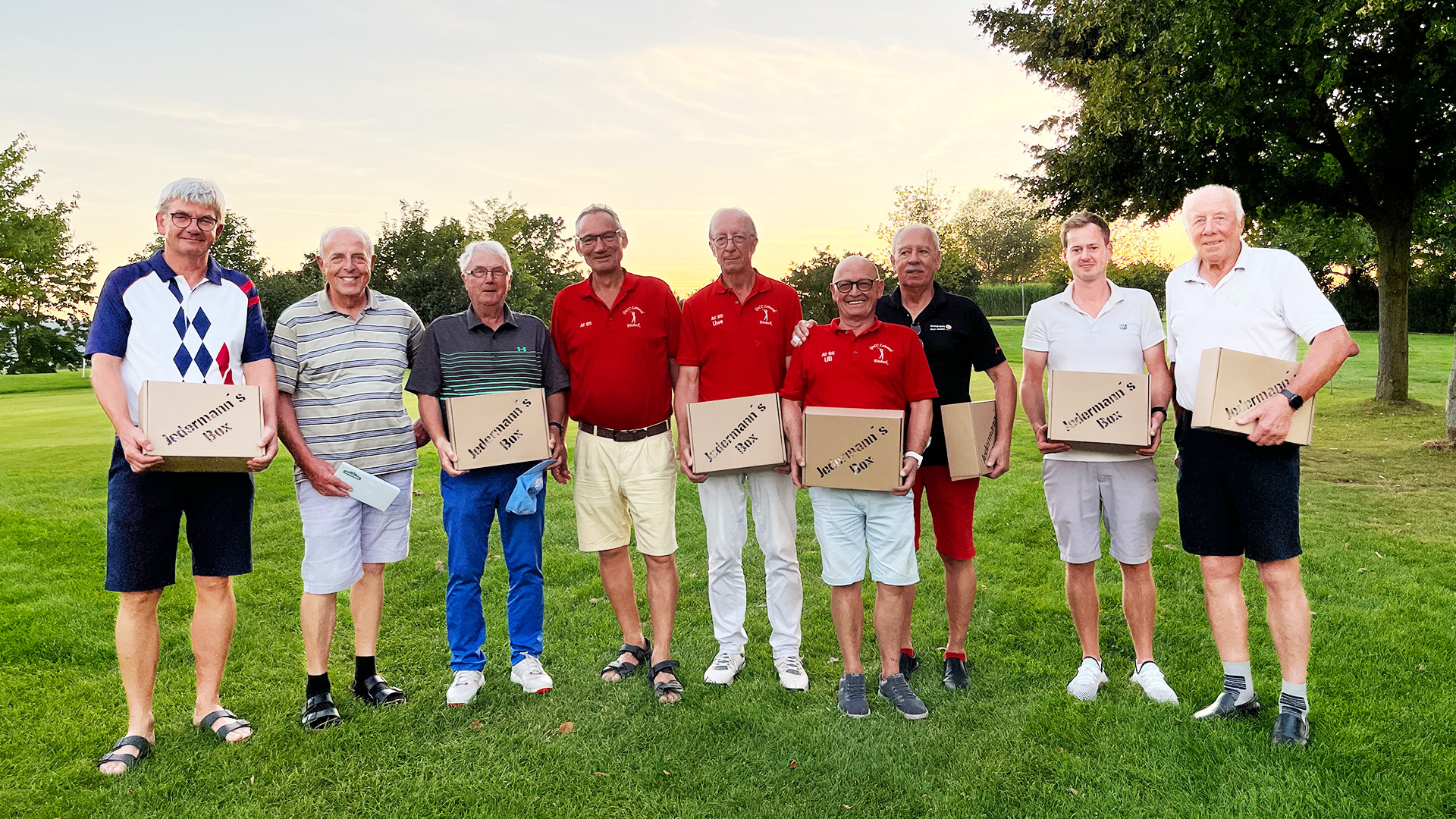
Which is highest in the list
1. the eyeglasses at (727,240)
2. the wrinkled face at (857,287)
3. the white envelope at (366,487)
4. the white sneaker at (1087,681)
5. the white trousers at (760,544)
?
the eyeglasses at (727,240)

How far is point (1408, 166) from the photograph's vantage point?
48.9ft

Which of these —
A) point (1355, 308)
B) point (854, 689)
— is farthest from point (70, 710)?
point (1355, 308)

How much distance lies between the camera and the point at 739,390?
4461 millimetres

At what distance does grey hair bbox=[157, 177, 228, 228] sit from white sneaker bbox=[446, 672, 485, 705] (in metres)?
2.47

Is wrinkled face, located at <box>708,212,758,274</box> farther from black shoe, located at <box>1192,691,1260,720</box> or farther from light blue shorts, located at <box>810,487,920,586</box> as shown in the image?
black shoe, located at <box>1192,691,1260,720</box>

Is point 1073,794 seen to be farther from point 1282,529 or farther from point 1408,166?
point 1408,166

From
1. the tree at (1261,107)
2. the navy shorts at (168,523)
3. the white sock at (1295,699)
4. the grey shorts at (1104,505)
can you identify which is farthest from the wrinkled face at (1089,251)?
the tree at (1261,107)

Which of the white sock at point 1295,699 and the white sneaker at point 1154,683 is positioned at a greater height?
the white sock at point 1295,699

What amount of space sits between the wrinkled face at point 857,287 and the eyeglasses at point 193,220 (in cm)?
282

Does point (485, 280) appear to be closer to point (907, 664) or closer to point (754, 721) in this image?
point (754, 721)

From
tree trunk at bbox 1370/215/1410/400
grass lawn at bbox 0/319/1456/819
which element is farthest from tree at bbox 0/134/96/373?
tree trunk at bbox 1370/215/1410/400

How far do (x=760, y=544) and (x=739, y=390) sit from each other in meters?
0.86

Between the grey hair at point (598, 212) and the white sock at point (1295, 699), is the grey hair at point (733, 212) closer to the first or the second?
the grey hair at point (598, 212)

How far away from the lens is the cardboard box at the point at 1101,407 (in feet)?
13.1
